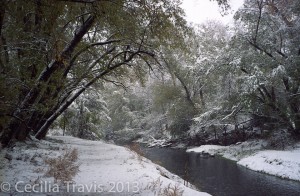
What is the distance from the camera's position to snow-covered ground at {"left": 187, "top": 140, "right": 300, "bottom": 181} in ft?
45.2

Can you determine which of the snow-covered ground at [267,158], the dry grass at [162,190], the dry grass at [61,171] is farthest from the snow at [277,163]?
the dry grass at [61,171]

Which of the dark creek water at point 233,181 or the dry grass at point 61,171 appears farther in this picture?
the dark creek water at point 233,181

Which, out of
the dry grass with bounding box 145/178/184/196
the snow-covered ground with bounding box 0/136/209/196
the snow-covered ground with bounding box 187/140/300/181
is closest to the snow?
the snow-covered ground with bounding box 187/140/300/181

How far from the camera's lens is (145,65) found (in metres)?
16.0

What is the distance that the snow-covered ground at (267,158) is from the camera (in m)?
13.8

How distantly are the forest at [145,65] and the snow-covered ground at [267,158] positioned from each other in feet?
5.15

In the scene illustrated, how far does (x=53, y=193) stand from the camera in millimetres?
5934

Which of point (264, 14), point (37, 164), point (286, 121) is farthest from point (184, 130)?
point (37, 164)

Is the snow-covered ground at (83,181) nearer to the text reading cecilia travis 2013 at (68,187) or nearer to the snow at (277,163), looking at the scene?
the text reading cecilia travis 2013 at (68,187)

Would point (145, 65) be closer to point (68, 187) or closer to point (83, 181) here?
point (83, 181)

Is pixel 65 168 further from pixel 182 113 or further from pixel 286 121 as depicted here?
pixel 182 113

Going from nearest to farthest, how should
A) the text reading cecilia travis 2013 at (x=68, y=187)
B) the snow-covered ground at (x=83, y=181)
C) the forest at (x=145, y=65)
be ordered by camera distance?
the text reading cecilia travis 2013 at (x=68, y=187) → the snow-covered ground at (x=83, y=181) → the forest at (x=145, y=65)

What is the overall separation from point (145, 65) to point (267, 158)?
9357 millimetres

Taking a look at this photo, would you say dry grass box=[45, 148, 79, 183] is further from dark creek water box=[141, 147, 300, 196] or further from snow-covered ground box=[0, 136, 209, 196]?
dark creek water box=[141, 147, 300, 196]
